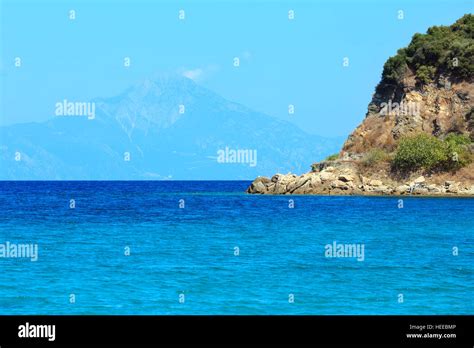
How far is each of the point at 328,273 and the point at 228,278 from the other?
13.6 ft

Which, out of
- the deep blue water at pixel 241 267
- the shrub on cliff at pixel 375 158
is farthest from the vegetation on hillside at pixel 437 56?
the deep blue water at pixel 241 267

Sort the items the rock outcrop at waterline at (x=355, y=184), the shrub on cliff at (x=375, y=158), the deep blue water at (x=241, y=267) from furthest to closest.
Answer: the shrub on cliff at (x=375, y=158) < the rock outcrop at waterline at (x=355, y=184) < the deep blue water at (x=241, y=267)

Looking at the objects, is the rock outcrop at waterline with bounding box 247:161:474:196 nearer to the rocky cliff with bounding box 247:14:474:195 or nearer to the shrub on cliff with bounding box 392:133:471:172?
the rocky cliff with bounding box 247:14:474:195

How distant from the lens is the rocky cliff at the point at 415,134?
308 ft

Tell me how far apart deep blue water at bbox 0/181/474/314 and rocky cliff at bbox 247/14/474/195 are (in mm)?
35222

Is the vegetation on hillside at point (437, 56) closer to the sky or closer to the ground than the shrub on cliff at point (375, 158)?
closer to the sky

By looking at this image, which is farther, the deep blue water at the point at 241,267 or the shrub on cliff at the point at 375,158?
the shrub on cliff at the point at 375,158

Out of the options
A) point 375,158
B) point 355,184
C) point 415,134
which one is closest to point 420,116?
point 415,134

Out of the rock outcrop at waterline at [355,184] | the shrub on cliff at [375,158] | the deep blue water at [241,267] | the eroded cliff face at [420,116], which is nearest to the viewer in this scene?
the deep blue water at [241,267]

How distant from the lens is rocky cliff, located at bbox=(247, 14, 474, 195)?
9400 cm

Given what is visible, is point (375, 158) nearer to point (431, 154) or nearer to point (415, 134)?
point (415, 134)

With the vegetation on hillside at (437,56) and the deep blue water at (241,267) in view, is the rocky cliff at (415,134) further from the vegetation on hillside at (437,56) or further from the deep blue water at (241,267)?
the deep blue water at (241,267)

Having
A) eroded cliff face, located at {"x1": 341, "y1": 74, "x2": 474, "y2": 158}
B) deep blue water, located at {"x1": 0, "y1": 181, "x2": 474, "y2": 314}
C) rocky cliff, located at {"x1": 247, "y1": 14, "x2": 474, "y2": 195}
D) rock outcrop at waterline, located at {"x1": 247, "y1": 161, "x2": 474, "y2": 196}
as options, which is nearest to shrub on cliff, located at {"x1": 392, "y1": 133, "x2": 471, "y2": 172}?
rocky cliff, located at {"x1": 247, "y1": 14, "x2": 474, "y2": 195}

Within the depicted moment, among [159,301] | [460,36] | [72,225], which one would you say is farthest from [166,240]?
[460,36]
